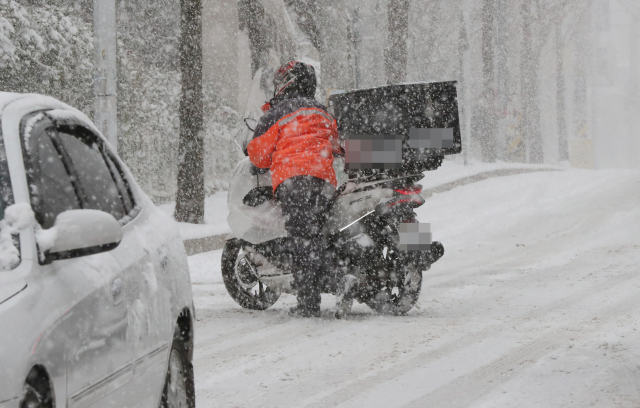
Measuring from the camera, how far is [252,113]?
7559mm

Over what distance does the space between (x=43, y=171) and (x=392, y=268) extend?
4.51m

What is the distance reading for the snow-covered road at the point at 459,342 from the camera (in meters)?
4.85

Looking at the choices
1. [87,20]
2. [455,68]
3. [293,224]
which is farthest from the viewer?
[455,68]

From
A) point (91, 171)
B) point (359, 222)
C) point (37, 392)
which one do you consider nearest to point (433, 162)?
point (359, 222)

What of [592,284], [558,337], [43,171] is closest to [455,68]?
[592,284]

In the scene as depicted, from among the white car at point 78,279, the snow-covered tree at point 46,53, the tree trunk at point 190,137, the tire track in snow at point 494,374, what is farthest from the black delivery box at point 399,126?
the snow-covered tree at point 46,53

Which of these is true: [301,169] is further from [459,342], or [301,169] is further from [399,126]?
[459,342]

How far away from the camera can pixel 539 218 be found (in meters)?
15.8

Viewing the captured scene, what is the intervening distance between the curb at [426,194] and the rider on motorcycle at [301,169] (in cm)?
101

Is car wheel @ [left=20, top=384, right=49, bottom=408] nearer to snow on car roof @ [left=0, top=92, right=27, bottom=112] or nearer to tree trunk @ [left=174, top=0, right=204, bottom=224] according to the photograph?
snow on car roof @ [left=0, top=92, right=27, bottom=112]

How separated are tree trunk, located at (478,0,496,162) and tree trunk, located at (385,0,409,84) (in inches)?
343

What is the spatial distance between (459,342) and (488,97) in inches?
1073

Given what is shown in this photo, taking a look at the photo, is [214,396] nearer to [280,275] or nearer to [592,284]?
[280,275]

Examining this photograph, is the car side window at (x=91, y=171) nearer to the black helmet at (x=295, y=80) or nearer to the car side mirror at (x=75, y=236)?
the car side mirror at (x=75, y=236)
